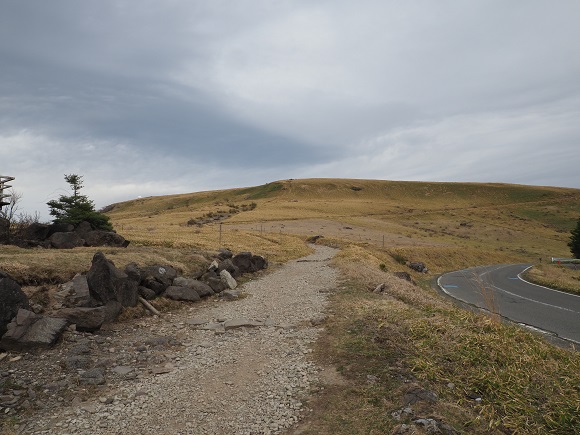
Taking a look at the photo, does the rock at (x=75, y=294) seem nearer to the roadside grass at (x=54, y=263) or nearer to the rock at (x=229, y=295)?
the roadside grass at (x=54, y=263)

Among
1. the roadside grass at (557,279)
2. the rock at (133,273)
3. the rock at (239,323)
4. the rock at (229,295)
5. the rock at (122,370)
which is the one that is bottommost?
the roadside grass at (557,279)

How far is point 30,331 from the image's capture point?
360 inches

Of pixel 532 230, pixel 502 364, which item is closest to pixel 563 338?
pixel 502 364

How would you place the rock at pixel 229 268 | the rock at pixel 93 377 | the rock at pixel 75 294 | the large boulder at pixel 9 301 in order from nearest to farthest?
the rock at pixel 93 377 → the large boulder at pixel 9 301 → the rock at pixel 75 294 → the rock at pixel 229 268

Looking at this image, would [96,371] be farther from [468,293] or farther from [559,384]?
[468,293]

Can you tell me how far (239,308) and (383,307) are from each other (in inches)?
214

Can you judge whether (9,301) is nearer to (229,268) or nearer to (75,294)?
(75,294)

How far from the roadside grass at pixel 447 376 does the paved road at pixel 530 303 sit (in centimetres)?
189

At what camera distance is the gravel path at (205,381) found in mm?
6297

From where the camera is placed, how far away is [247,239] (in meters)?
43.4

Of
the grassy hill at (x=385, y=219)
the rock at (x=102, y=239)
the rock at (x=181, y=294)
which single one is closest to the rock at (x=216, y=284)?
the rock at (x=181, y=294)

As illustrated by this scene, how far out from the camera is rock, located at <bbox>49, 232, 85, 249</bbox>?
20.7m

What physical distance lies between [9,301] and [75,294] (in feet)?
7.84

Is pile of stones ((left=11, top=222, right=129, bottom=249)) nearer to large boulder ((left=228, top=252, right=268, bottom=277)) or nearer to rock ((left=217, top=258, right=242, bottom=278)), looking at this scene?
large boulder ((left=228, top=252, right=268, bottom=277))
